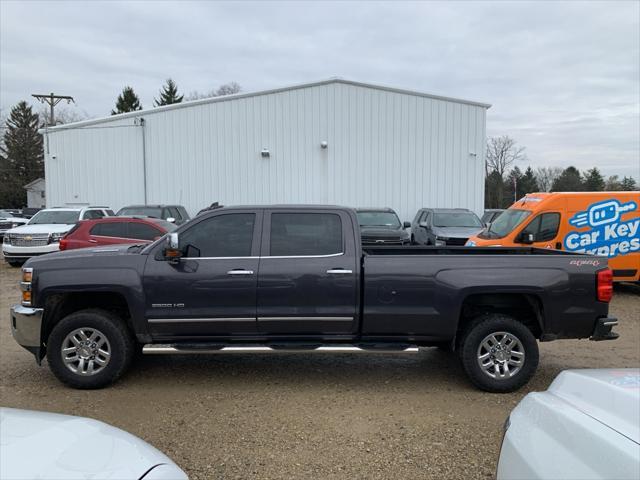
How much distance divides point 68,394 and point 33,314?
87cm

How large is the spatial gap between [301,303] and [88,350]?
2.20 m

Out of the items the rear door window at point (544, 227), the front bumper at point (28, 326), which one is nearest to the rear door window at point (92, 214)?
the front bumper at point (28, 326)

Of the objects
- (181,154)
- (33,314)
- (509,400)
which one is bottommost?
(509,400)

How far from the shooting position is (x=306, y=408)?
4836mm

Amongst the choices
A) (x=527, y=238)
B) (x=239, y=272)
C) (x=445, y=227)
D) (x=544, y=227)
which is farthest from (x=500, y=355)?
(x=445, y=227)

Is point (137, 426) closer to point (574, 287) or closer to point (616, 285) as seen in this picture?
point (574, 287)

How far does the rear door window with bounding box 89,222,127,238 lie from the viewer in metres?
11.8

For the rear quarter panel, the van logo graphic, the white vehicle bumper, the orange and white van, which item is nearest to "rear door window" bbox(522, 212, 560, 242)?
the orange and white van

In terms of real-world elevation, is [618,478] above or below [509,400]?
above

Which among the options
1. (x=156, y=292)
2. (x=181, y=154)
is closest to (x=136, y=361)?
(x=156, y=292)

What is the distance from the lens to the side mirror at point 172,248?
5.03 m

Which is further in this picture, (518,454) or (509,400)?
(509,400)

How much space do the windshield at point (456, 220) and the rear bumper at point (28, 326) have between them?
13505mm

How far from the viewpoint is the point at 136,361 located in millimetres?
6195
